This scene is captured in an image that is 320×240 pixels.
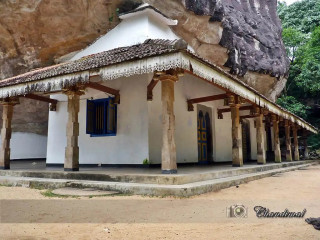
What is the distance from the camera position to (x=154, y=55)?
568cm

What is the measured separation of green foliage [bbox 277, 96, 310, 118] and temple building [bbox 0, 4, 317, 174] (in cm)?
970

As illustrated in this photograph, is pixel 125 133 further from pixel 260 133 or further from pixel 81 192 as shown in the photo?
pixel 260 133

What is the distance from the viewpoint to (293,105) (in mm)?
22016

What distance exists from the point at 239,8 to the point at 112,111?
462 inches

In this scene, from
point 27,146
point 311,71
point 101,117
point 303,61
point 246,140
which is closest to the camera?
point 101,117

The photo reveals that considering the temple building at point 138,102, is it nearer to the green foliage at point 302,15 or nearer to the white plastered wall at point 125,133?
the white plastered wall at point 125,133

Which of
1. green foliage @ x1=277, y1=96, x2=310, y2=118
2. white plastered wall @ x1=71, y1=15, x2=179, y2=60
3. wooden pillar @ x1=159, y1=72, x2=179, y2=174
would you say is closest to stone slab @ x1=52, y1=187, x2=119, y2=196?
wooden pillar @ x1=159, y1=72, x2=179, y2=174

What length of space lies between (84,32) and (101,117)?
12.4 feet

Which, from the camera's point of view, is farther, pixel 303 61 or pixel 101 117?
pixel 303 61

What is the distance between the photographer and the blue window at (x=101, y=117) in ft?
30.8

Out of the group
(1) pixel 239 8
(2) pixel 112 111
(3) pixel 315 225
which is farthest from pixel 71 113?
(1) pixel 239 8

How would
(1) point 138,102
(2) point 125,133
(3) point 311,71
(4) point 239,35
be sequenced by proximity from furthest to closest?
1. (3) point 311,71
2. (4) point 239,35
3. (2) point 125,133
4. (1) point 138,102

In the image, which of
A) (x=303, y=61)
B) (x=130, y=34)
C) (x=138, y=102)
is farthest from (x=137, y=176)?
(x=303, y=61)

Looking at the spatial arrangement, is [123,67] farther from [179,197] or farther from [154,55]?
[179,197]
